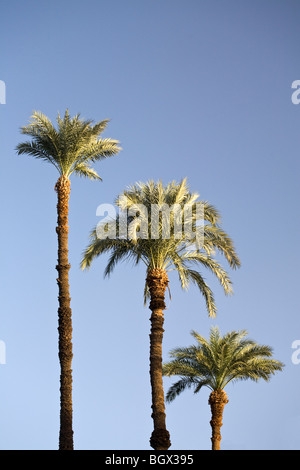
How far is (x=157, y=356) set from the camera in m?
24.5

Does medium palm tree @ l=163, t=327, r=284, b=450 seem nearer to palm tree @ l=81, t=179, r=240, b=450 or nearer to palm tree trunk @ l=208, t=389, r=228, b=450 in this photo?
palm tree trunk @ l=208, t=389, r=228, b=450

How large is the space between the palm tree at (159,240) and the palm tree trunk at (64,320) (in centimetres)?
166

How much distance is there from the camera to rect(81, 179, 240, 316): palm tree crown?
25.6 meters

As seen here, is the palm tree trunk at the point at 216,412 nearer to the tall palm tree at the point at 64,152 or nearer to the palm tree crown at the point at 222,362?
the palm tree crown at the point at 222,362

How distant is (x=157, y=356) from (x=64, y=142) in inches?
371

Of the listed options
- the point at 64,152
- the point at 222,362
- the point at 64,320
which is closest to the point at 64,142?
the point at 64,152

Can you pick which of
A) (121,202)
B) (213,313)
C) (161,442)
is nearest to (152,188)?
(121,202)

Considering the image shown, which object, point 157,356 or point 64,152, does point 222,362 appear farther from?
point 64,152

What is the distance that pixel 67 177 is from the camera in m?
26.4

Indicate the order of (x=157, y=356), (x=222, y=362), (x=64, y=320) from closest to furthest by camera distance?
(x=64, y=320) < (x=157, y=356) < (x=222, y=362)

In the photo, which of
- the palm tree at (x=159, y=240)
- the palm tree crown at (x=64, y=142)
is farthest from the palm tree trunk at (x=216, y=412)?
the palm tree crown at (x=64, y=142)

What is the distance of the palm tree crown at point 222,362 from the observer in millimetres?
31734

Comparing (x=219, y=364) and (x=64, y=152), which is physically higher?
(x=64, y=152)
